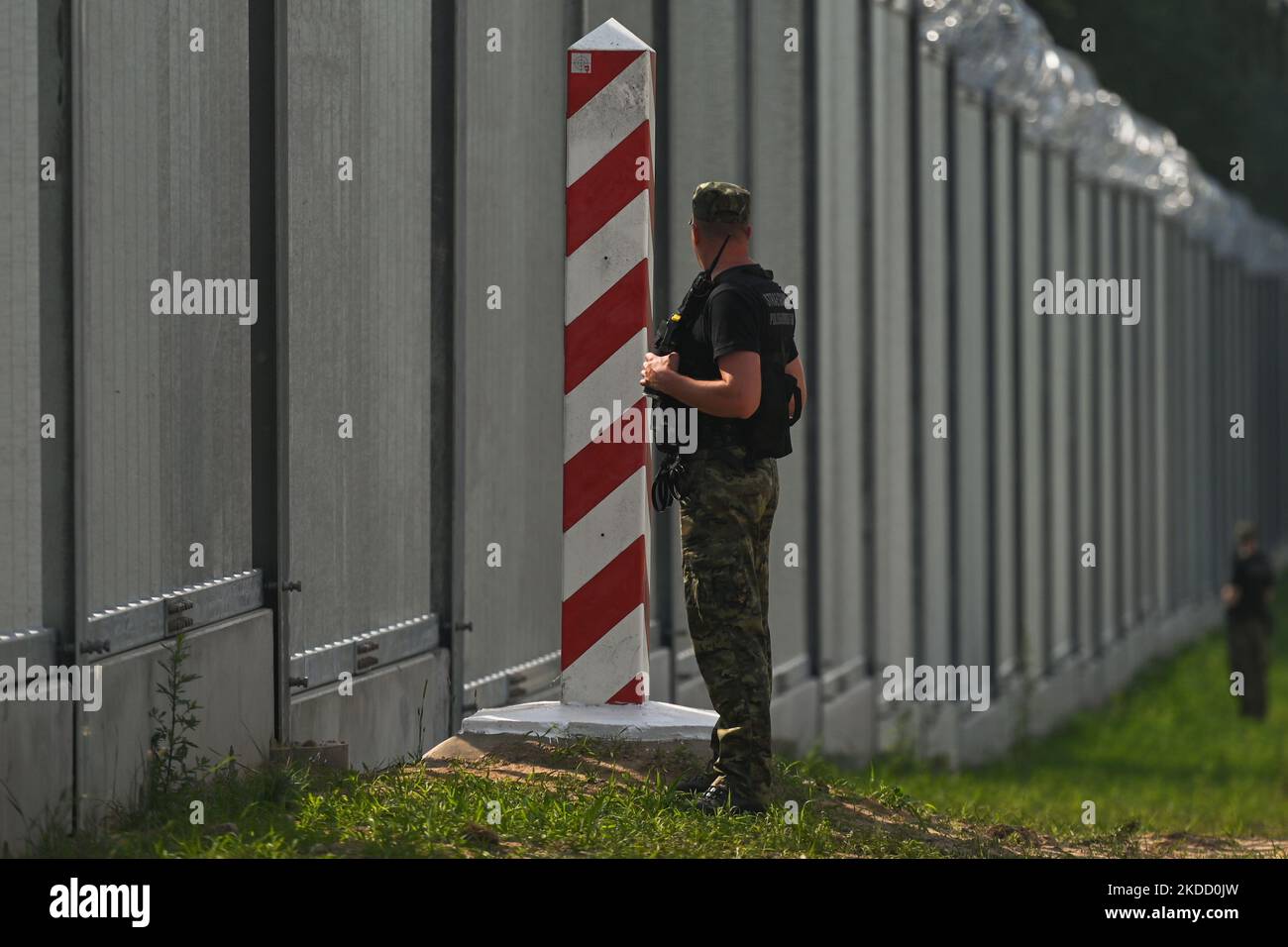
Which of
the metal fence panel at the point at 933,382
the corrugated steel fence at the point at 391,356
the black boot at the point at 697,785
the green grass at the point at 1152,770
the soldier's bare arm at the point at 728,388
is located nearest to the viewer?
the corrugated steel fence at the point at 391,356

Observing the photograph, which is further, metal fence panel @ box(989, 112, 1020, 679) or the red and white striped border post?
metal fence panel @ box(989, 112, 1020, 679)

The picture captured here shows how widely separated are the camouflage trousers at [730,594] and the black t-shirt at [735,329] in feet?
0.54

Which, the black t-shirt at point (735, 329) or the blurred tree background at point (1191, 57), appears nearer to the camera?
the black t-shirt at point (735, 329)

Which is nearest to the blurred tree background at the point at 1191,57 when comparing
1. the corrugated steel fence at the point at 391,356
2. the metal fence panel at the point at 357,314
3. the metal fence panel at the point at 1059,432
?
the metal fence panel at the point at 1059,432

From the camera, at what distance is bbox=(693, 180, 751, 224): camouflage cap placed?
26.0 ft

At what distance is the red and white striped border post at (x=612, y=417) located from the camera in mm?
8750

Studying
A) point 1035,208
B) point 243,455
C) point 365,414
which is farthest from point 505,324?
point 1035,208

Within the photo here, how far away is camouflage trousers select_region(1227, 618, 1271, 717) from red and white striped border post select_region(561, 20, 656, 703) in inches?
639

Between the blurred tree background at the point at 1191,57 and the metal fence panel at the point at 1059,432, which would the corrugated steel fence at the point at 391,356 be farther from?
the blurred tree background at the point at 1191,57

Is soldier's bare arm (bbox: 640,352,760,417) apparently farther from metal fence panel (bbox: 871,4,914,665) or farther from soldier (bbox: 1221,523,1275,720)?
soldier (bbox: 1221,523,1275,720)

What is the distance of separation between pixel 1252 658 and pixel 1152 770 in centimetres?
515

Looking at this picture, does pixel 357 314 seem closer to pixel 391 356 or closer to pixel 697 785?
pixel 391 356

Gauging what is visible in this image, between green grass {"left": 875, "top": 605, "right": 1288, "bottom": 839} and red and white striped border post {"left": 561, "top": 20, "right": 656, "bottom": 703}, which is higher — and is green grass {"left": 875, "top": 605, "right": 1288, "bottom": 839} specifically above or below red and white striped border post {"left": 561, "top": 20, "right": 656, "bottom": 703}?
below

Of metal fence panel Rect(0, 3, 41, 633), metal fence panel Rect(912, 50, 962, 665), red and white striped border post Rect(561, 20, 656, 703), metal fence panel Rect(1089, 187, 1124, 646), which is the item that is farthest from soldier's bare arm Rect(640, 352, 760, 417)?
metal fence panel Rect(1089, 187, 1124, 646)
